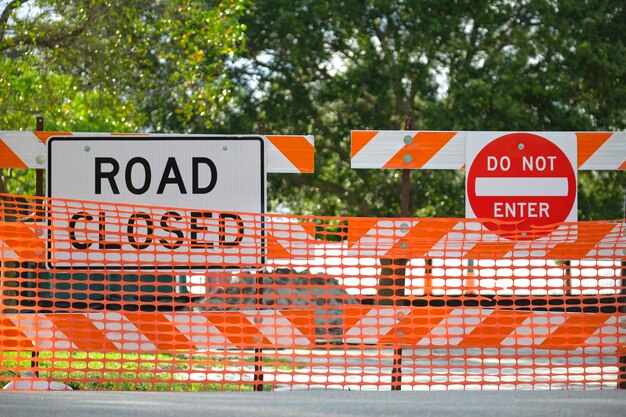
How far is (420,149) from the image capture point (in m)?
8.36

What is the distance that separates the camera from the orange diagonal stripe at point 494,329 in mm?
7434

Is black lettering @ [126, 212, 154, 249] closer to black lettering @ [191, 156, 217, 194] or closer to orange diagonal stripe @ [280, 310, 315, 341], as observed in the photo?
black lettering @ [191, 156, 217, 194]

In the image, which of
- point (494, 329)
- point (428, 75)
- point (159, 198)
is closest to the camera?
point (494, 329)

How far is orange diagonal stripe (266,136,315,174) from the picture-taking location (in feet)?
26.8

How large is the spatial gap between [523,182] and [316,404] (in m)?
3.25

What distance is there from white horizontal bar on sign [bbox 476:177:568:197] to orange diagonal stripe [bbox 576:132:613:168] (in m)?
0.24

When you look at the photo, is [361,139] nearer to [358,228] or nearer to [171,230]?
[358,228]

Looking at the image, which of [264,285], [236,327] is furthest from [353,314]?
[236,327]

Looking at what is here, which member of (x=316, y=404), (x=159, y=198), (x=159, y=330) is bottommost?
(x=316, y=404)

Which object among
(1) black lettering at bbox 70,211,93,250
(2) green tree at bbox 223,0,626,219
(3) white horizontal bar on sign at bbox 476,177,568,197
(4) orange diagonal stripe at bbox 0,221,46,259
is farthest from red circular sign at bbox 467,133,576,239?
(2) green tree at bbox 223,0,626,219

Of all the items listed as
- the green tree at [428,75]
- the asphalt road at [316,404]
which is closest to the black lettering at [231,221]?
the asphalt road at [316,404]

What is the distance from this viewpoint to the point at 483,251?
7.64 meters

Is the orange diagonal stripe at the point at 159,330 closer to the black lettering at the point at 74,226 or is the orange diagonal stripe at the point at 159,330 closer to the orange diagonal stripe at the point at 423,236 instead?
the black lettering at the point at 74,226

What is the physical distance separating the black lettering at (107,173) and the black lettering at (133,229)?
393 millimetres
